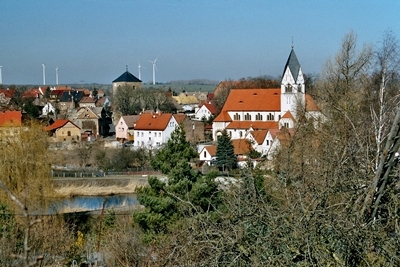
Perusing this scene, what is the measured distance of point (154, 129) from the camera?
3575cm

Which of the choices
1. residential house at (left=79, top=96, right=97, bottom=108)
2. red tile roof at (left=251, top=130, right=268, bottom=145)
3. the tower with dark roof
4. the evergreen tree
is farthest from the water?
the tower with dark roof

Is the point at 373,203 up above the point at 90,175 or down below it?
above

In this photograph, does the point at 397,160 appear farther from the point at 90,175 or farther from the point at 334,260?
the point at 90,175

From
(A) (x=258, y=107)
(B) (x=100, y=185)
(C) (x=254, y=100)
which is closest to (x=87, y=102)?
(C) (x=254, y=100)

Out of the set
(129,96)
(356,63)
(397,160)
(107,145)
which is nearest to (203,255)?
(397,160)

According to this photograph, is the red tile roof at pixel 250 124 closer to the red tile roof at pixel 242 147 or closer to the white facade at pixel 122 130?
the white facade at pixel 122 130

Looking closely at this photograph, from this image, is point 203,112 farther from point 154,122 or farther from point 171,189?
point 171,189

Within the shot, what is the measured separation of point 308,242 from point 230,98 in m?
38.3

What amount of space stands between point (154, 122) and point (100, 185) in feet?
40.9

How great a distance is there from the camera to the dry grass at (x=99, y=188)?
22848mm

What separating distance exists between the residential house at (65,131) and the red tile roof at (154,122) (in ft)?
16.0

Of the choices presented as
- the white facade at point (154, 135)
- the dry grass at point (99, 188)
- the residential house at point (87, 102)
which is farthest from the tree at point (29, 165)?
the residential house at point (87, 102)

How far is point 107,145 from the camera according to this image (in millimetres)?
34906

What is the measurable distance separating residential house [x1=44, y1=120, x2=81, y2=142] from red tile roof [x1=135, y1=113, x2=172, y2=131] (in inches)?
192
